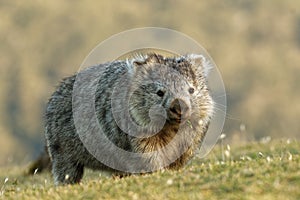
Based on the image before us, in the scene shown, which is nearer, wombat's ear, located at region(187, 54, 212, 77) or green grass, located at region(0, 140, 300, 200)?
green grass, located at region(0, 140, 300, 200)

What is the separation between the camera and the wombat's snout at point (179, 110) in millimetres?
13430

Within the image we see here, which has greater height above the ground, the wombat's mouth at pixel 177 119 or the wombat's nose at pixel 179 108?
the wombat's nose at pixel 179 108

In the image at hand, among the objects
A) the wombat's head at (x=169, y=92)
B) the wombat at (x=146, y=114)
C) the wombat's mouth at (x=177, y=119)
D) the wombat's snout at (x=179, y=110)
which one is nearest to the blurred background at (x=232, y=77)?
the wombat at (x=146, y=114)

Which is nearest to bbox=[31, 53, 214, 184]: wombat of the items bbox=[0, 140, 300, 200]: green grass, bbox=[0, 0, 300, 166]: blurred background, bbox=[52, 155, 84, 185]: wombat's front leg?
bbox=[52, 155, 84, 185]: wombat's front leg

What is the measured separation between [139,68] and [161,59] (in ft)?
1.42

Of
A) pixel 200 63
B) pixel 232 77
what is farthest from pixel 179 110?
pixel 232 77

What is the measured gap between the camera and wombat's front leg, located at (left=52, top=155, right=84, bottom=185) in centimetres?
1627

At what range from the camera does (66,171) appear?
16.2 metres

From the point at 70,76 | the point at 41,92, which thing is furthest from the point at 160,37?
the point at 70,76

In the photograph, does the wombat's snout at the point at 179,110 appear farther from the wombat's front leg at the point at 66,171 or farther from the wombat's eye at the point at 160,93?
the wombat's front leg at the point at 66,171

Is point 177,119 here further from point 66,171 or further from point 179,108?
point 66,171

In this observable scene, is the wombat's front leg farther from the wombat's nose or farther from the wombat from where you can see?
the wombat's nose

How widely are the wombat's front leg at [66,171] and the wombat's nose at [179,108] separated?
3.48 metres

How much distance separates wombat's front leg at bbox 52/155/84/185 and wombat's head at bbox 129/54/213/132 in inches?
98.6
